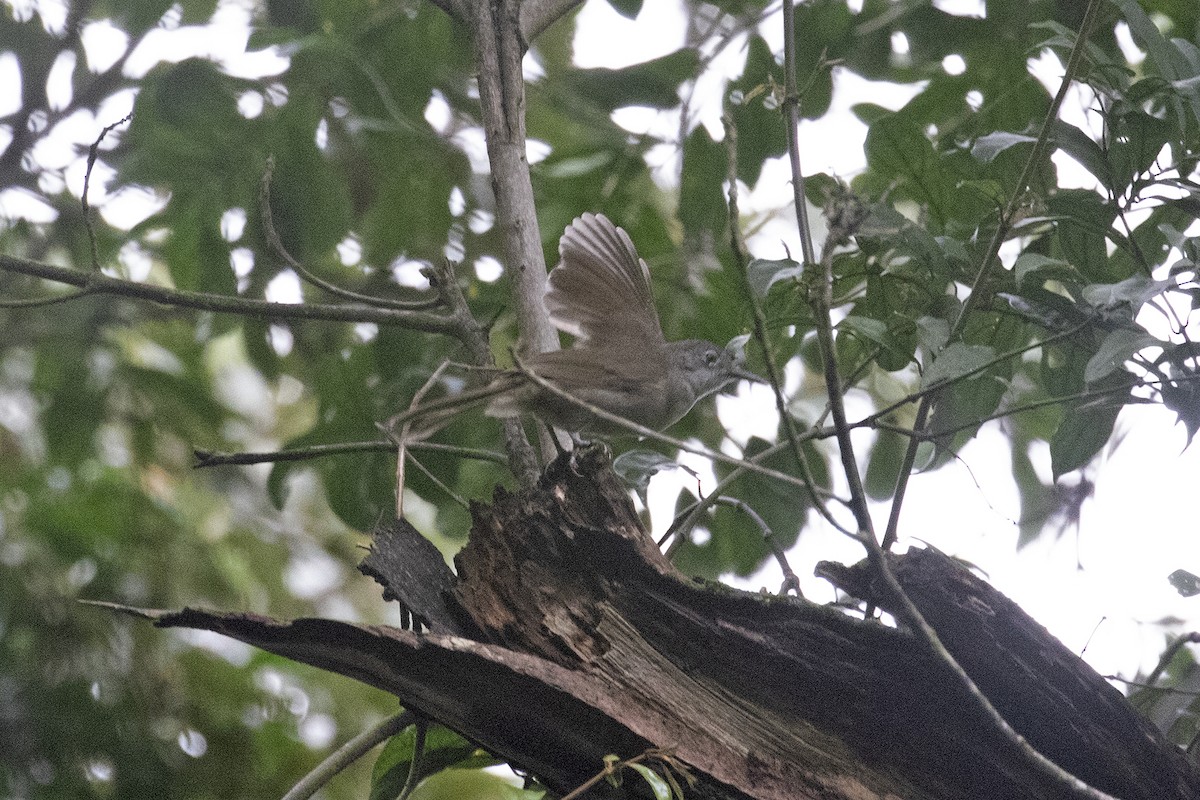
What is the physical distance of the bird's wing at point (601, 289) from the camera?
1982 mm

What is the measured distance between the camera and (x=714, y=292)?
2.30 metres

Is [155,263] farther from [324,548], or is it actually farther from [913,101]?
[913,101]

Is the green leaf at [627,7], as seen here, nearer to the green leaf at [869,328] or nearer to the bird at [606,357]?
the bird at [606,357]

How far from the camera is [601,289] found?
81.0 inches

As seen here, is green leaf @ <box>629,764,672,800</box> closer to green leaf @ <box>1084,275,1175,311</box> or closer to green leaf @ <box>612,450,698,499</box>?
green leaf @ <box>612,450,698,499</box>

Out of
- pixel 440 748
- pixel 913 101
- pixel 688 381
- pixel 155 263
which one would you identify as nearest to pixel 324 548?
pixel 155 263

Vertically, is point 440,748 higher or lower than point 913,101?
lower

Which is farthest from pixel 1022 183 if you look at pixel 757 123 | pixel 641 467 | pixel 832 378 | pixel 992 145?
pixel 757 123

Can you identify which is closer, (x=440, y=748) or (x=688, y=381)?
(x=440, y=748)

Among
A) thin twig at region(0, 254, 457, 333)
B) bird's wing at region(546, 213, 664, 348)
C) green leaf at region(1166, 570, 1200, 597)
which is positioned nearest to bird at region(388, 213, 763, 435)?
bird's wing at region(546, 213, 664, 348)

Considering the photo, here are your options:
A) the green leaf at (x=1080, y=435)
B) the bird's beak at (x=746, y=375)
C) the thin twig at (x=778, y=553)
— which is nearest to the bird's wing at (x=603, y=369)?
the bird's beak at (x=746, y=375)

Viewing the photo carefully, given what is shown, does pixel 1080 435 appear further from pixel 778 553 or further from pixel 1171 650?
pixel 778 553

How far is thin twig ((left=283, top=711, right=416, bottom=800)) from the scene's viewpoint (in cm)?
162

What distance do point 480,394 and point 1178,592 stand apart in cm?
107
